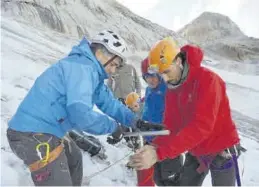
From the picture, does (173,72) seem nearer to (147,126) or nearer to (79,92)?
(147,126)

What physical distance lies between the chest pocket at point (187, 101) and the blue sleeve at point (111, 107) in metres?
0.67

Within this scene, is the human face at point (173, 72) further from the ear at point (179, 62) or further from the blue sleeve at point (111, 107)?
the blue sleeve at point (111, 107)

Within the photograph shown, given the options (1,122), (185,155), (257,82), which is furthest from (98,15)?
(185,155)

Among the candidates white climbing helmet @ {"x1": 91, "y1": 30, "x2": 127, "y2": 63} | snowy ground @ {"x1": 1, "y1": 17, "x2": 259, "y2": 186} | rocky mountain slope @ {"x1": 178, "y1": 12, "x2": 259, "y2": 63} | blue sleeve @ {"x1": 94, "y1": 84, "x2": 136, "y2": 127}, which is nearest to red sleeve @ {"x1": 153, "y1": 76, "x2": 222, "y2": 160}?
white climbing helmet @ {"x1": 91, "y1": 30, "x2": 127, "y2": 63}

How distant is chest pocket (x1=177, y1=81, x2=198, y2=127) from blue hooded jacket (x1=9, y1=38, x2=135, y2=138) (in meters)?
0.85

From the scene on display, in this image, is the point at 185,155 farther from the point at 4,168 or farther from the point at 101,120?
the point at 4,168

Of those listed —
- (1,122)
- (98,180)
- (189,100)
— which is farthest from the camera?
(1,122)

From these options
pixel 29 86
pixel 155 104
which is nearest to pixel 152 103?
pixel 155 104

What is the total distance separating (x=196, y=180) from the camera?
4.89m

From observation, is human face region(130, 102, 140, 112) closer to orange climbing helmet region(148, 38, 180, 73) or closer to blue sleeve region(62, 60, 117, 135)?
orange climbing helmet region(148, 38, 180, 73)

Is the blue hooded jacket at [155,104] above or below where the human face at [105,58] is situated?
below

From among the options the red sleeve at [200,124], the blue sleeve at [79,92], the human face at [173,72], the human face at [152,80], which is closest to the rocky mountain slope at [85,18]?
the human face at [152,80]

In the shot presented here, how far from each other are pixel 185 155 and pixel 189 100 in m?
0.92

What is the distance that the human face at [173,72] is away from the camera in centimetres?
414
